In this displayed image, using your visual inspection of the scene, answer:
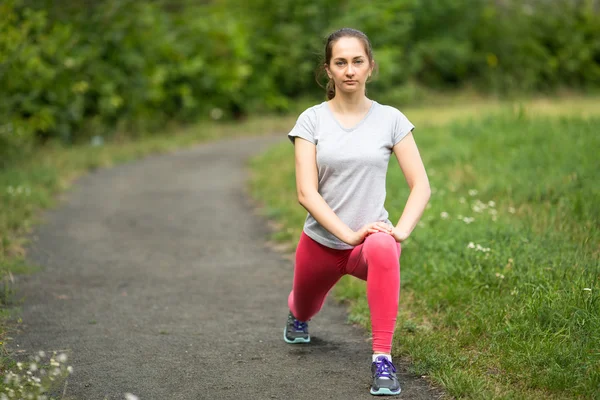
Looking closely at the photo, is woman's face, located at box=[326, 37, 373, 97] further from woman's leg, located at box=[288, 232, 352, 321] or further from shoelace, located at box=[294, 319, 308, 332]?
shoelace, located at box=[294, 319, 308, 332]

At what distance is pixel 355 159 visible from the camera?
4047 mm

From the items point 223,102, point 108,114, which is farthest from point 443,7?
point 108,114

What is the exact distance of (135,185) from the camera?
1084 cm

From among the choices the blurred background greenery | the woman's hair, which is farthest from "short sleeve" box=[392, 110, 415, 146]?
the blurred background greenery

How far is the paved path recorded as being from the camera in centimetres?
410

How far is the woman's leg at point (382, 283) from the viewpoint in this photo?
3.86 metres

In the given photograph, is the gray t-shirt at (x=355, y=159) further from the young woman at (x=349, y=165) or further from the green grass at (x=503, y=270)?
the green grass at (x=503, y=270)

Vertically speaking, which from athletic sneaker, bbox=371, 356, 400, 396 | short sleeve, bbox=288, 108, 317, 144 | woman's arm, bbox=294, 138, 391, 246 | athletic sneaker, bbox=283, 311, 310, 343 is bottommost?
athletic sneaker, bbox=283, 311, 310, 343

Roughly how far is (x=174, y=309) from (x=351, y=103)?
2.25m

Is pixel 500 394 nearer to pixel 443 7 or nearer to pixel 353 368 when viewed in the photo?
pixel 353 368

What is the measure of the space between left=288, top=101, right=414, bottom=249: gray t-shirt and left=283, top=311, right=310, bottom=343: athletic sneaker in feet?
2.46

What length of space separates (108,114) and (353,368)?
11.1 m

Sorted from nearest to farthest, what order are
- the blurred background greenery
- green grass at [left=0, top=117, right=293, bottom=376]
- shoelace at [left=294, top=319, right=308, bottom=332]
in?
shoelace at [left=294, top=319, right=308, bottom=332]
green grass at [left=0, top=117, right=293, bottom=376]
the blurred background greenery

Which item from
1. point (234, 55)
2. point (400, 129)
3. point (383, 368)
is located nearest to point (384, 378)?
point (383, 368)
